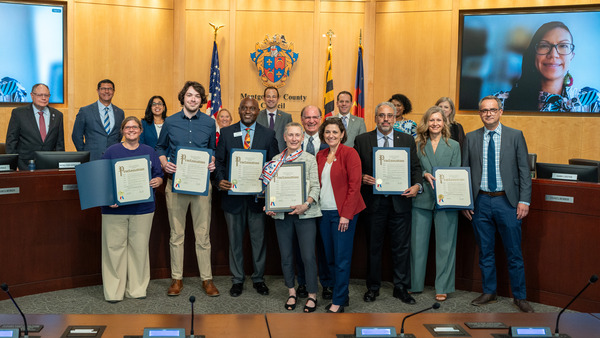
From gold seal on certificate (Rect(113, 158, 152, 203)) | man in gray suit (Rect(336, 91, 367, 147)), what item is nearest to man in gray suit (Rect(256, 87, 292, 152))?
man in gray suit (Rect(336, 91, 367, 147))

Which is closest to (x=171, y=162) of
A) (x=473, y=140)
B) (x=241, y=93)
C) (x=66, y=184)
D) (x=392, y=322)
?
(x=66, y=184)

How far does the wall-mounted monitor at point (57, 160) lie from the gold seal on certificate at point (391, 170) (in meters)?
2.70

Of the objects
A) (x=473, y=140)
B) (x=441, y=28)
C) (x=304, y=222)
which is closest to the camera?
(x=304, y=222)

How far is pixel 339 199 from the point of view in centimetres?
430

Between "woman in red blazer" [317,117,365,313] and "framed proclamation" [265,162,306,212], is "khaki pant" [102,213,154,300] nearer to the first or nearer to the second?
"framed proclamation" [265,162,306,212]

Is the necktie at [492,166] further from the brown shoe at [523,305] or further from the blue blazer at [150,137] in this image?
the blue blazer at [150,137]

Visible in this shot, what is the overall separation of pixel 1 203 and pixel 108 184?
98cm

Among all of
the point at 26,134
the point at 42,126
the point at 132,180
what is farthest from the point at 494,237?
the point at 26,134

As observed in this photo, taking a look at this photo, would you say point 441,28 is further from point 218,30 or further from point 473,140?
point 473,140

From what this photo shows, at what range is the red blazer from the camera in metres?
4.27

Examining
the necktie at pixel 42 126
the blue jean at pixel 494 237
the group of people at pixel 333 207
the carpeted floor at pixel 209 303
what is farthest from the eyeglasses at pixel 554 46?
the necktie at pixel 42 126

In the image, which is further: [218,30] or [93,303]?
[218,30]

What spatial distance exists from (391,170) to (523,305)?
5.26ft

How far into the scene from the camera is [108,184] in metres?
4.43
